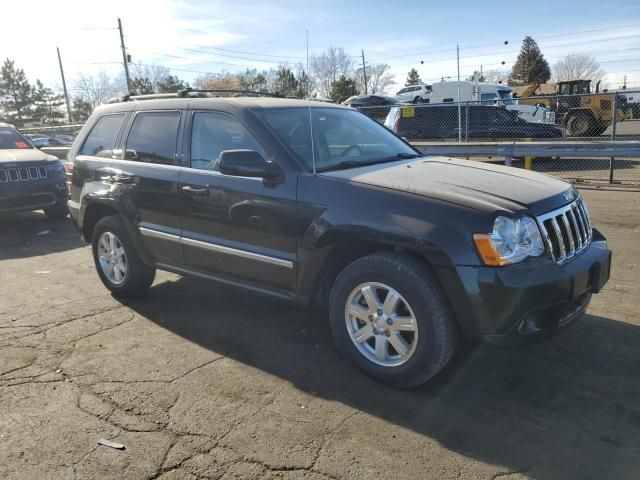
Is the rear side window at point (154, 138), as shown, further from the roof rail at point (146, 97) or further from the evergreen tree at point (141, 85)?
the evergreen tree at point (141, 85)

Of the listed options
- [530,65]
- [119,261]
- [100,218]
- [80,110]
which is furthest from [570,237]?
[530,65]

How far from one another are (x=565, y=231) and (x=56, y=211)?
8251mm

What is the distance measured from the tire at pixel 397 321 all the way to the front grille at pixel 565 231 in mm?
718

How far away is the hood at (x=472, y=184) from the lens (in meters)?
3.16

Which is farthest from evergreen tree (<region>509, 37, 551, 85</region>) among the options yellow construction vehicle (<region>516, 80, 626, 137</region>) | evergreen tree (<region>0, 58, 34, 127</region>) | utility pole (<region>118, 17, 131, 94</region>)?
evergreen tree (<region>0, 58, 34, 127</region>)

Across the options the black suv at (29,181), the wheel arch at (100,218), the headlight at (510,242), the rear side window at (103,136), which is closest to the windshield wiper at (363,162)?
the headlight at (510,242)

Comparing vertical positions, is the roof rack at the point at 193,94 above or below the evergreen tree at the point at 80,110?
below

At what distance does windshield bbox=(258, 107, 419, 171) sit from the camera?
3898 millimetres

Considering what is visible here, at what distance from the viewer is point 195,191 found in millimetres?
4195

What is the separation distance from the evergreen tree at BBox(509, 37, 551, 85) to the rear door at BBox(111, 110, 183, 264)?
82999mm

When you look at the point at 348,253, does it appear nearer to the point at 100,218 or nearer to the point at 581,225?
the point at 581,225

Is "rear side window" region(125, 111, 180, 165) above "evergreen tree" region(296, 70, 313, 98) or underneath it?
underneath

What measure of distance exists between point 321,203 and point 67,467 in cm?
203

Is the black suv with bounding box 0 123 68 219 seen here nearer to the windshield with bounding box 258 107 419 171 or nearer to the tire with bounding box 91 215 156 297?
the tire with bounding box 91 215 156 297
